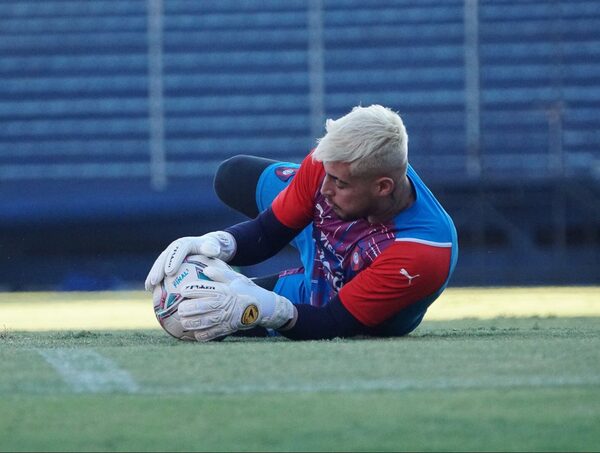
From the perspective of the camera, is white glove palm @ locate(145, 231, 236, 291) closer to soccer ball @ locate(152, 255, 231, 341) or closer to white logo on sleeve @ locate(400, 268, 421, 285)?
soccer ball @ locate(152, 255, 231, 341)

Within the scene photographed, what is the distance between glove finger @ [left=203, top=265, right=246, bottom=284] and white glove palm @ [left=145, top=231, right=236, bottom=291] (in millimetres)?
73

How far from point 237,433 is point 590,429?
1.75ft

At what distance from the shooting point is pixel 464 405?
7.06 feet

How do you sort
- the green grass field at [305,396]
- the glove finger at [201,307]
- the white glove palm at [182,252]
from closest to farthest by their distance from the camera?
the green grass field at [305,396]
the glove finger at [201,307]
the white glove palm at [182,252]

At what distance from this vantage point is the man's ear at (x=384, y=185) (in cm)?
341

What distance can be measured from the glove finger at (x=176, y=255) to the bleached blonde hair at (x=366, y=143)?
0.48m

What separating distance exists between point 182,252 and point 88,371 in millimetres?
981

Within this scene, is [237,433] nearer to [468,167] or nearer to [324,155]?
[324,155]

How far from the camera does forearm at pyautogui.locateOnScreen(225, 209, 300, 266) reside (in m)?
3.79

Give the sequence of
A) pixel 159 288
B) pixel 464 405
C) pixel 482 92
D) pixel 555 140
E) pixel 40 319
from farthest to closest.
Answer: pixel 482 92, pixel 555 140, pixel 40 319, pixel 159 288, pixel 464 405

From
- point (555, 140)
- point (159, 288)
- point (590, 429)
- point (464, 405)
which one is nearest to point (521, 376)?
point (464, 405)

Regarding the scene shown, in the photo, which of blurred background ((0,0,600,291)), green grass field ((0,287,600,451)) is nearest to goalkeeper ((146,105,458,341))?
green grass field ((0,287,600,451))

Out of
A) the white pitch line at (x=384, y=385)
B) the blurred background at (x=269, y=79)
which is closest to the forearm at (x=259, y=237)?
the white pitch line at (x=384, y=385)

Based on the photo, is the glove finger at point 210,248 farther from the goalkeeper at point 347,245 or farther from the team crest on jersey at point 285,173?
the team crest on jersey at point 285,173
